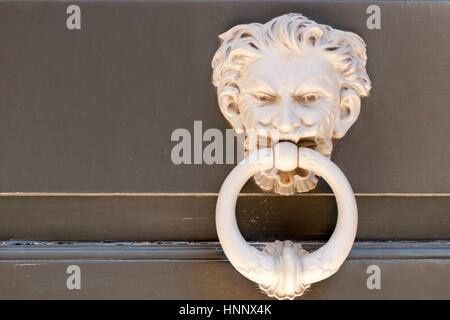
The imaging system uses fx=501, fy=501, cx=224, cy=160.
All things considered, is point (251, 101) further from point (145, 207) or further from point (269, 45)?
point (145, 207)

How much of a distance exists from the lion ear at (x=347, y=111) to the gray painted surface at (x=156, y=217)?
85mm

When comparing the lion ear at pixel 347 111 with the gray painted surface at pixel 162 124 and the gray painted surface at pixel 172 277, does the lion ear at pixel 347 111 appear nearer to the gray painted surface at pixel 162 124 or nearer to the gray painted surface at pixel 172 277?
the gray painted surface at pixel 162 124

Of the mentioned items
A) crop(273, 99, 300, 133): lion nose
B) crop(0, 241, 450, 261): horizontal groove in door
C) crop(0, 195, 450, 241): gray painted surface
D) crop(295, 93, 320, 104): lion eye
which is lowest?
crop(0, 241, 450, 261): horizontal groove in door

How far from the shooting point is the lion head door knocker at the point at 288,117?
1.66 ft

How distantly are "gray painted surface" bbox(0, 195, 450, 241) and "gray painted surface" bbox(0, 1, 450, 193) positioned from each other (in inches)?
0.8

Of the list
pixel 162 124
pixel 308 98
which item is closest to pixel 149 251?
pixel 162 124

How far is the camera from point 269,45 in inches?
21.3

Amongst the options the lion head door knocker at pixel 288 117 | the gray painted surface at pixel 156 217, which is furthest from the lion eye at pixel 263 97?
the gray painted surface at pixel 156 217

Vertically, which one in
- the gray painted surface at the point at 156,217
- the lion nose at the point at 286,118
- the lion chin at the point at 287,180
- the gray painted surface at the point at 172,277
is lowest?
the gray painted surface at the point at 172,277

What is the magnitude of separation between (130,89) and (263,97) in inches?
6.2

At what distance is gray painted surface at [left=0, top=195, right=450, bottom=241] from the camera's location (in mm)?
591

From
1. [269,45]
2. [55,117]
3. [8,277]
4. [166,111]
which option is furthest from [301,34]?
[8,277]

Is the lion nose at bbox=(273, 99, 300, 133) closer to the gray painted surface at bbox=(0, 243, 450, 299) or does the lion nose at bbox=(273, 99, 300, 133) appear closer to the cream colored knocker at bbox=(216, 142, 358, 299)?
the cream colored knocker at bbox=(216, 142, 358, 299)

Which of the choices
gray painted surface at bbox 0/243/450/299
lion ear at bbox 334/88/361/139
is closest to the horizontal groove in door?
gray painted surface at bbox 0/243/450/299
